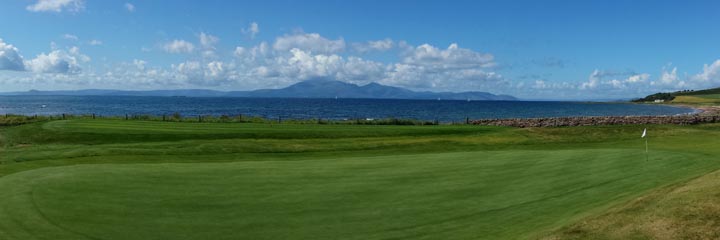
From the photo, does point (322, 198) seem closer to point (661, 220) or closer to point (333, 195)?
point (333, 195)

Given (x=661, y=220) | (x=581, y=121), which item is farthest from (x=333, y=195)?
(x=581, y=121)

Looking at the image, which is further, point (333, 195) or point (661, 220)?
point (333, 195)

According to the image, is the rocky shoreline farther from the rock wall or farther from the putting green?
the putting green

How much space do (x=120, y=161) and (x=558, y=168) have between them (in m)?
16.8

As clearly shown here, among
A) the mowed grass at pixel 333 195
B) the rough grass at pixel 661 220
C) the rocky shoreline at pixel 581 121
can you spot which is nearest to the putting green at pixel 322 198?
the mowed grass at pixel 333 195

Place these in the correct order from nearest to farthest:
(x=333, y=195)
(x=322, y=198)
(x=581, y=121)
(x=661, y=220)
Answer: (x=661, y=220) < (x=322, y=198) < (x=333, y=195) < (x=581, y=121)

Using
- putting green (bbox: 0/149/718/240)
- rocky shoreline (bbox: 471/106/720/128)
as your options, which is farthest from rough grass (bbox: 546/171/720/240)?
rocky shoreline (bbox: 471/106/720/128)

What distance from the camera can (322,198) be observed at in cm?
1219

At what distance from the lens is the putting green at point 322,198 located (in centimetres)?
1001

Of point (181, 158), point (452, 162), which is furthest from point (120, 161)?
point (452, 162)

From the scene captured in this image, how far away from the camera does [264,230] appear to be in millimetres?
9992

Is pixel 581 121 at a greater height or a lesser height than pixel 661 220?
lesser

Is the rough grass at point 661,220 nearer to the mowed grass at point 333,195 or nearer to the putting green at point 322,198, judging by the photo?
the mowed grass at point 333,195

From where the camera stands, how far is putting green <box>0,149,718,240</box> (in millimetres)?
10008
